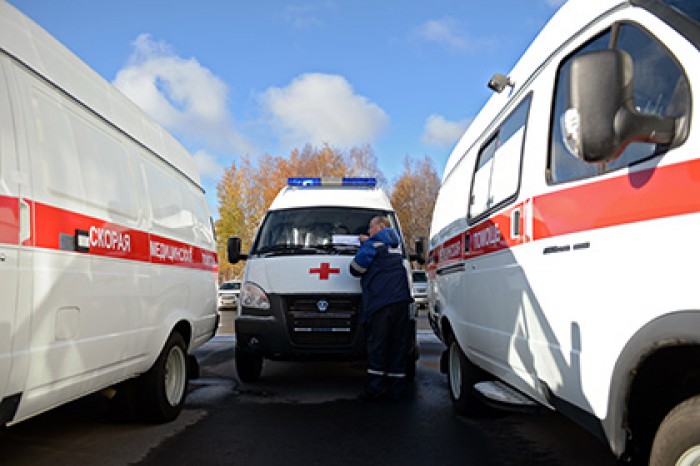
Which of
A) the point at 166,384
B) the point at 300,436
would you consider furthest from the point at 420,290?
the point at 300,436

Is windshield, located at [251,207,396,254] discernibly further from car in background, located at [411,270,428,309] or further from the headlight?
car in background, located at [411,270,428,309]

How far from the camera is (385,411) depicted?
5602 millimetres

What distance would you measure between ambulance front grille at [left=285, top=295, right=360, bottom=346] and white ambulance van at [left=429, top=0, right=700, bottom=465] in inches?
95.2

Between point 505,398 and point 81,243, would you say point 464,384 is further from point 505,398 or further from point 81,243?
point 81,243

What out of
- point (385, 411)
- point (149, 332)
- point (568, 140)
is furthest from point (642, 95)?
point (385, 411)

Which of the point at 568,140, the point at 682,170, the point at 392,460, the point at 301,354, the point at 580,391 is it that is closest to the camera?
the point at 682,170

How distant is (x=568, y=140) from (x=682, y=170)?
16.1 inches

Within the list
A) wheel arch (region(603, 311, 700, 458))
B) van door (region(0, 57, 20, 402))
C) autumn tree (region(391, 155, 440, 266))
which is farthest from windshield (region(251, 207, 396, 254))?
autumn tree (region(391, 155, 440, 266))

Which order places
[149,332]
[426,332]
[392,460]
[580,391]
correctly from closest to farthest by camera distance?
[580,391] < [392,460] < [149,332] < [426,332]

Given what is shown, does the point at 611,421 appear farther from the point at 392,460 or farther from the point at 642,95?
the point at 392,460

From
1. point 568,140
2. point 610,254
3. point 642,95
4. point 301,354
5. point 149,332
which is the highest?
point 642,95

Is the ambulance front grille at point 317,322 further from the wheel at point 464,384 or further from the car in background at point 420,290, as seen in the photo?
the car in background at point 420,290

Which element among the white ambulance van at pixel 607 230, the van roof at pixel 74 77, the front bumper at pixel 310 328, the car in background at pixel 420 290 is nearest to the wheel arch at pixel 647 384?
the white ambulance van at pixel 607 230

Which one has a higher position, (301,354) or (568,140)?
(568,140)
